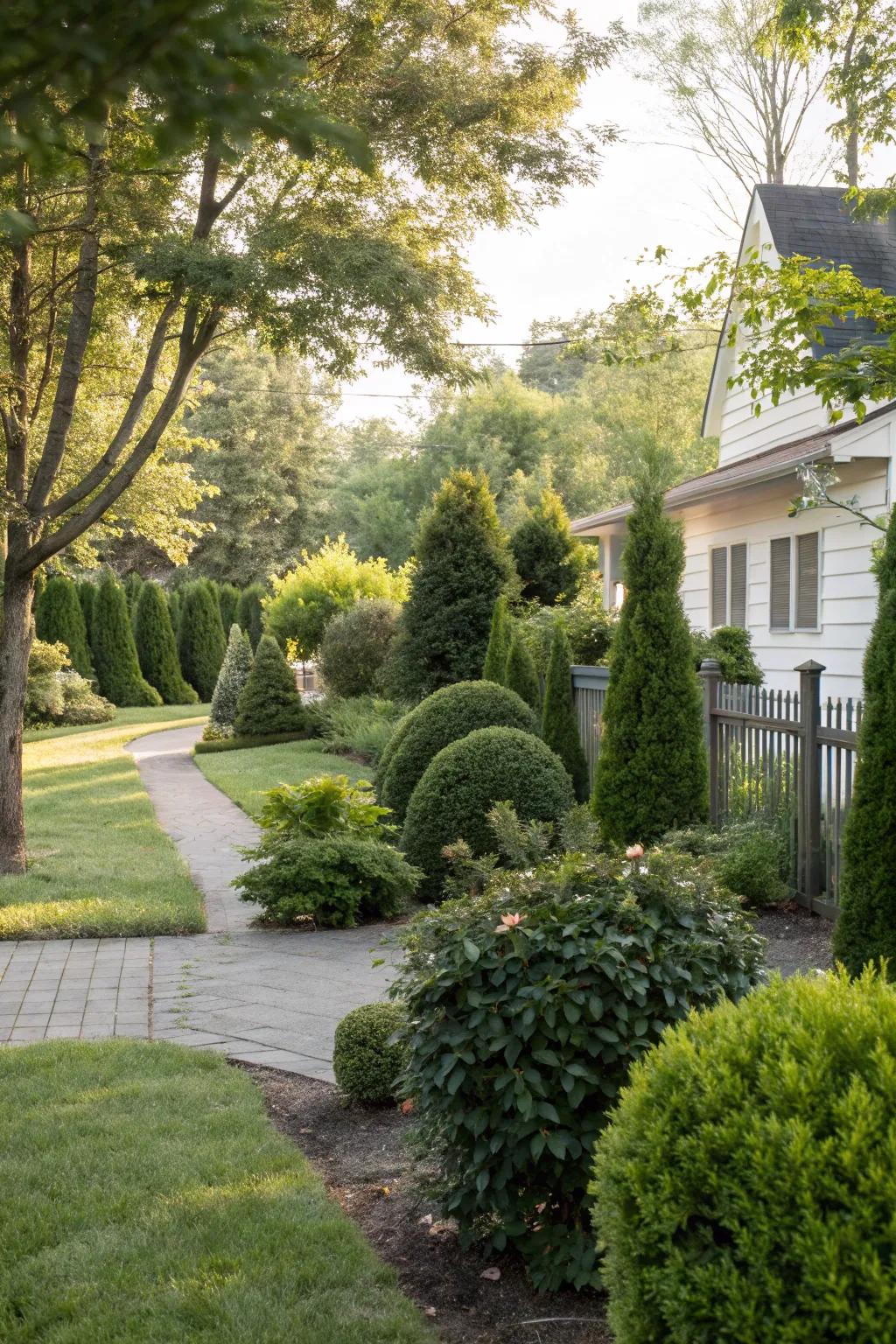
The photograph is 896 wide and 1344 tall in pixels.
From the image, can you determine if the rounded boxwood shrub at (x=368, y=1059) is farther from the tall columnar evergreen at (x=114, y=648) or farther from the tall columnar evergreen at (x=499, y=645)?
the tall columnar evergreen at (x=114, y=648)

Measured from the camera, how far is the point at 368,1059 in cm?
482

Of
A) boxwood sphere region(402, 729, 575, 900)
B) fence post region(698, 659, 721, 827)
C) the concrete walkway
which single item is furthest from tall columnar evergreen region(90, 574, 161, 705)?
fence post region(698, 659, 721, 827)

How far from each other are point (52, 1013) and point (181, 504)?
1227 cm

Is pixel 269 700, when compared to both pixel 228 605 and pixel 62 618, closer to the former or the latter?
pixel 62 618

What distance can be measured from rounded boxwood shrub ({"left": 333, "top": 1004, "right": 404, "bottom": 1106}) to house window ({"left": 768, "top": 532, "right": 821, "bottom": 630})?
881 centimetres

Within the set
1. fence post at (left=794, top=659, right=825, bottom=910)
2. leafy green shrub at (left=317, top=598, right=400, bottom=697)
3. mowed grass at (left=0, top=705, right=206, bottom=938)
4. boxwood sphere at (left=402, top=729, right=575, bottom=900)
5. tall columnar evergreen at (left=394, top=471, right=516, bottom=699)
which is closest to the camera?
fence post at (left=794, top=659, right=825, bottom=910)

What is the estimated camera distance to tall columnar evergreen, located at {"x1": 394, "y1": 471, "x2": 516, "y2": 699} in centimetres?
1641

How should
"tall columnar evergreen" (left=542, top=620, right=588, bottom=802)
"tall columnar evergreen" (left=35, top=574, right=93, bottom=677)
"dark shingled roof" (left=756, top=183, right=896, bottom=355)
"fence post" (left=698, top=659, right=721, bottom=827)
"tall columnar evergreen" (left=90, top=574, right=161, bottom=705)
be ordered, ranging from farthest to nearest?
"tall columnar evergreen" (left=90, top=574, right=161, bottom=705) → "tall columnar evergreen" (left=35, top=574, right=93, bottom=677) → "dark shingled roof" (left=756, top=183, right=896, bottom=355) → "tall columnar evergreen" (left=542, top=620, right=588, bottom=802) → "fence post" (left=698, top=659, right=721, bottom=827)

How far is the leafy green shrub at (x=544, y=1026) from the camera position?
326 cm

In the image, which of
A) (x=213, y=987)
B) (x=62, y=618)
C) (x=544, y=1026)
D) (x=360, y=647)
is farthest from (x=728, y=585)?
(x=62, y=618)

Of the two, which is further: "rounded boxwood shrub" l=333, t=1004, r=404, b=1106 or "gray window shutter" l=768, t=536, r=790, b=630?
"gray window shutter" l=768, t=536, r=790, b=630

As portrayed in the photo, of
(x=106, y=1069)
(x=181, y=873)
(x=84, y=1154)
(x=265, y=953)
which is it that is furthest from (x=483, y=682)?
(x=84, y=1154)

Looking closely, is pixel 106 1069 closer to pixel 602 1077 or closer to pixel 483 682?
pixel 602 1077

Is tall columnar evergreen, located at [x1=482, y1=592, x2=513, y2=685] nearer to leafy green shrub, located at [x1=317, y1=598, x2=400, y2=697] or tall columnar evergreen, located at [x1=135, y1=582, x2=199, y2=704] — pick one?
leafy green shrub, located at [x1=317, y1=598, x2=400, y2=697]
